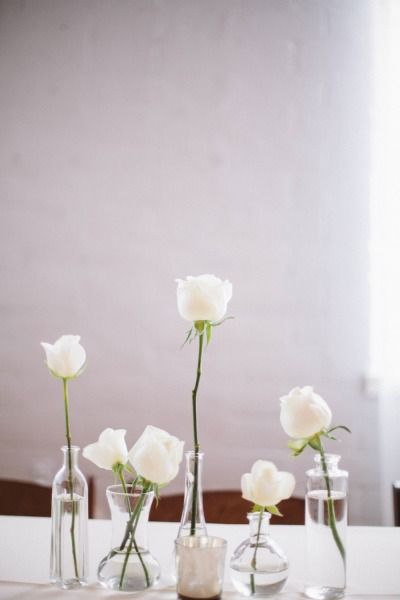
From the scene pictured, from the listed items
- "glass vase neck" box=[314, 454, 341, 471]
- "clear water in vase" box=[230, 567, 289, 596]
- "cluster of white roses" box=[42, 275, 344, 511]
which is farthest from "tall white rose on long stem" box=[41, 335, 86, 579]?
"glass vase neck" box=[314, 454, 341, 471]

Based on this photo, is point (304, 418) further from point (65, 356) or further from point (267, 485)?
point (65, 356)

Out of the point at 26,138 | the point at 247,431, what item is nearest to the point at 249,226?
the point at 247,431

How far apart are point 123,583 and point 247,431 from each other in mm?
1421

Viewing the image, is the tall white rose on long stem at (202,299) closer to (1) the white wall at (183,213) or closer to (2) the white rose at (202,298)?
(2) the white rose at (202,298)

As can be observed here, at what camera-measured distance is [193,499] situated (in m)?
0.93

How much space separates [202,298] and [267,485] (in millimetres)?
237

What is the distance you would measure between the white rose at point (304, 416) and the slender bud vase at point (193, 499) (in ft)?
0.42

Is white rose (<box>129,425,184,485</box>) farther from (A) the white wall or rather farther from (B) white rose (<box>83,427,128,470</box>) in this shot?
(A) the white wall

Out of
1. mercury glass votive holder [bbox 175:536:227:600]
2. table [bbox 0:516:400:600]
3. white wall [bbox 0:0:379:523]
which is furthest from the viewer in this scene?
white wall [bbox 0:0:379:523]

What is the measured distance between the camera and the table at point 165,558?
956 millimetres

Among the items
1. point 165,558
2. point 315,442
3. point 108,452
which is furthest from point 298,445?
point 165,558

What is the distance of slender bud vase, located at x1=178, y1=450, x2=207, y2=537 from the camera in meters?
0.92

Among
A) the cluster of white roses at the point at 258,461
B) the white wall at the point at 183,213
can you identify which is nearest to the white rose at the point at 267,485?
the cluster of white roses at the point at 258,461

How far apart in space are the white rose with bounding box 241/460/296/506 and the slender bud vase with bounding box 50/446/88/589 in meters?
0.22
